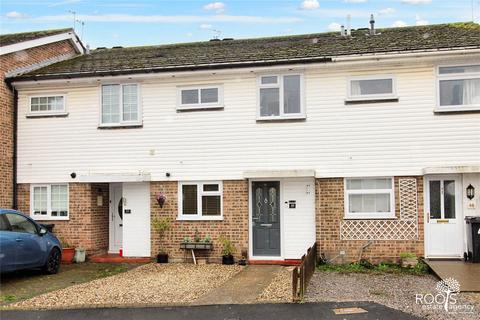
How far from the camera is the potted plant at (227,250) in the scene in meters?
14.2

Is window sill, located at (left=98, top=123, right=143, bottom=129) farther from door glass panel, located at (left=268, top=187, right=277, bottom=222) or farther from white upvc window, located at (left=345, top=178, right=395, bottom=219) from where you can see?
white upvc window, located at (left=345, top=178, right=395, bottom=219)

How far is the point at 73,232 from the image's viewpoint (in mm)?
15336

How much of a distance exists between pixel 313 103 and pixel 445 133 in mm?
3182

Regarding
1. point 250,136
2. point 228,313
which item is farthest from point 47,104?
point 228,313

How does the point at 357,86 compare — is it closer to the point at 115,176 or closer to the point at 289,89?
the point at 289,89

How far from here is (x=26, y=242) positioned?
1200 cm

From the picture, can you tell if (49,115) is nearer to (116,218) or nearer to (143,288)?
(116,218)

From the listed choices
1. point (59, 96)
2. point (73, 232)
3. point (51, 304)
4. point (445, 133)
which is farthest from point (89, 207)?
point (445, 133)

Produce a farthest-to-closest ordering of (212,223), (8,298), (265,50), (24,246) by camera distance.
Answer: (265,50) < (212,223) < (24,246) < (8,298)

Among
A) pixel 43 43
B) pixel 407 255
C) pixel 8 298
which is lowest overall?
pixel 8 298

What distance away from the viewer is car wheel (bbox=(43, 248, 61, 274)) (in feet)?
42.4

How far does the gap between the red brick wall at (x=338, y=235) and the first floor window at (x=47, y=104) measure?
7.31 m

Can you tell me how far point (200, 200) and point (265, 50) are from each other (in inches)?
178

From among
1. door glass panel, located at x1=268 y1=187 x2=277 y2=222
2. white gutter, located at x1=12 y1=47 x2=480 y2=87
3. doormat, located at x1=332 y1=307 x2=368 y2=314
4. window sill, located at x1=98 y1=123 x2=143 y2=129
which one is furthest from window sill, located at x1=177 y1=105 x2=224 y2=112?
doormat, located at x1=332 y1=307 x2=368 y2=314
